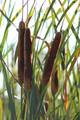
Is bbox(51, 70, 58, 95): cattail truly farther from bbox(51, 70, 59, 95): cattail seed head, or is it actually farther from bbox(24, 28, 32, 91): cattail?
bbox(24, 28, 32, 91): cattail

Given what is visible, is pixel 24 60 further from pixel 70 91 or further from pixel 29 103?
pixel 70 91

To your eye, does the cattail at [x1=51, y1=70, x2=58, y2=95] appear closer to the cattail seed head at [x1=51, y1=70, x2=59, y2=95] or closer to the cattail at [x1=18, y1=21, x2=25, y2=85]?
the cattail seed head at [x1=51, y1=70, x2=59, y2=95]

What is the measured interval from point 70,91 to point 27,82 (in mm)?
278

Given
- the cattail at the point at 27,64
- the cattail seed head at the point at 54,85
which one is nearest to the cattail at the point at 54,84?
the cattail seed head at the point at 54,85

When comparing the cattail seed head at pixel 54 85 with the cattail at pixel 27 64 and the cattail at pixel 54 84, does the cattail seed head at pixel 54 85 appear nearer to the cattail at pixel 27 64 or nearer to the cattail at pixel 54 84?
the cattail at pixel 54 84

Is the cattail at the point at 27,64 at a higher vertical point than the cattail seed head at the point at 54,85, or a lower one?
higher

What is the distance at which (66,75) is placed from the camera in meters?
0.93

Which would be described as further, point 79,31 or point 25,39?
point 79,31

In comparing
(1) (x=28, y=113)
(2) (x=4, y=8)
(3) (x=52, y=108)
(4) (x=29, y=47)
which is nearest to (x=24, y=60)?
(4) (x=29, y=47)

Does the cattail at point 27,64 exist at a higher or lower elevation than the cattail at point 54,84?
higher

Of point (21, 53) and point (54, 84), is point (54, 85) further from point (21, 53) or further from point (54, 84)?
point (21, 53)

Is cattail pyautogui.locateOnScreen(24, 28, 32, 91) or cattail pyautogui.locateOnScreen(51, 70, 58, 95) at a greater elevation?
cattail pyautogui.locateOnScreen(24, 28, 32, 91)

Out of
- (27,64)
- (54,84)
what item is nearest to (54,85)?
(54,84)

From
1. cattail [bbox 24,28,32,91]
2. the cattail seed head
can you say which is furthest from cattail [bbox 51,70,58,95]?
cattail [bbox 24,28,32,91]
